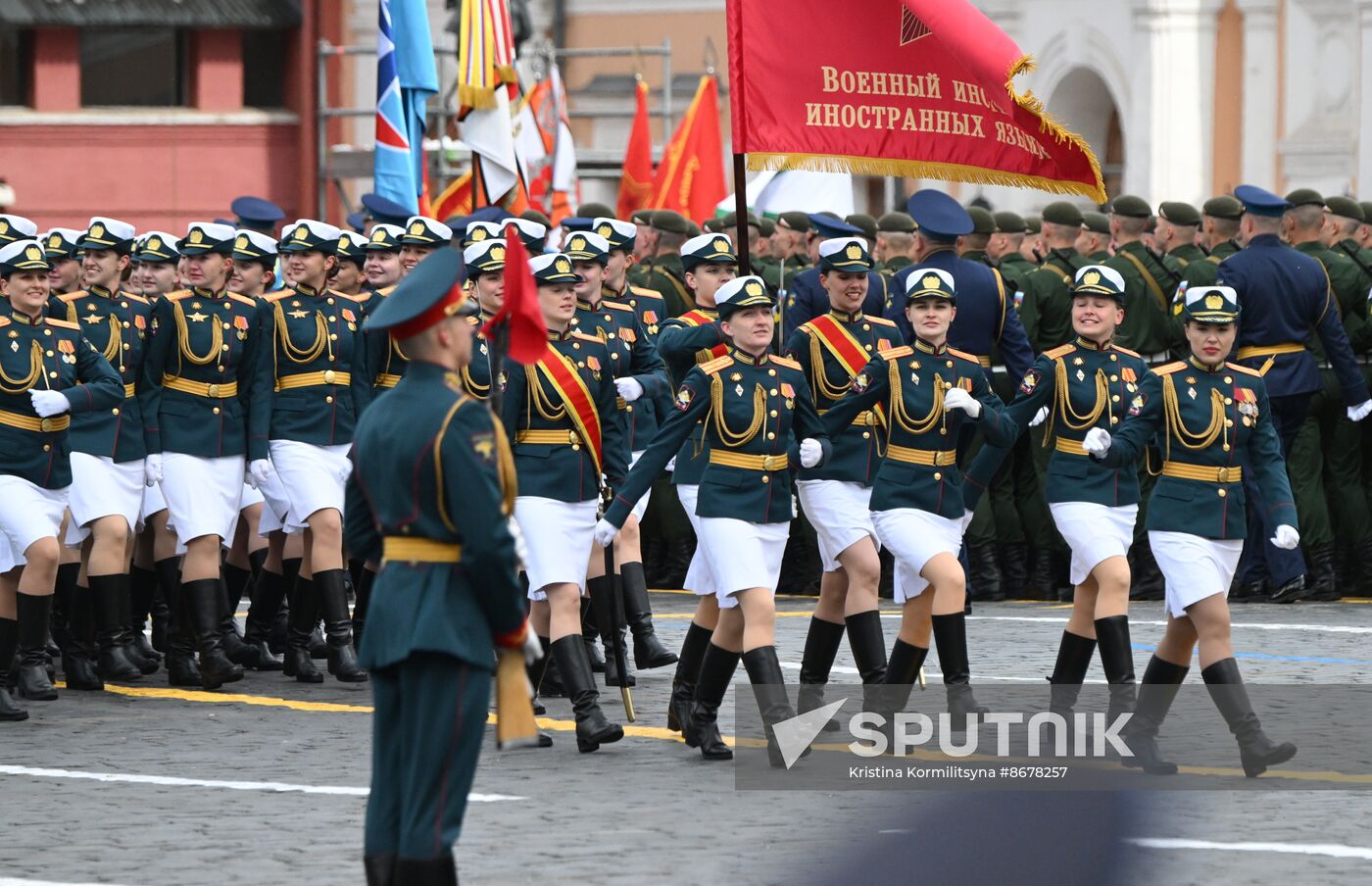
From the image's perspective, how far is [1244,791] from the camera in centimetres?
793

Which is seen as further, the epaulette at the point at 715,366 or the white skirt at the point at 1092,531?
the white skirt at the point at 1092,531

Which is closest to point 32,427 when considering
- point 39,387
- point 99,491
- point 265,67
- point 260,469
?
point 39,387

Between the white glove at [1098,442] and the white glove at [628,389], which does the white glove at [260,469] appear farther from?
the white glove at [1098,442]

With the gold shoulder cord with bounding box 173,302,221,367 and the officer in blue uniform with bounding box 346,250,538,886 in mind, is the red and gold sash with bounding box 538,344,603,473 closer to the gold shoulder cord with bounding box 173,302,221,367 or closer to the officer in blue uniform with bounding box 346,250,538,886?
the gold shoulder cord with bounding box 173,302,221,367

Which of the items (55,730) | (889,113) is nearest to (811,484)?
(889,113)

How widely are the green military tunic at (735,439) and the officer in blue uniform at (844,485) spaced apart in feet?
1.93

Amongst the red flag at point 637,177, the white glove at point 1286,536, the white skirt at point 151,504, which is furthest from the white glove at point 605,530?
the red flag at point 637,177

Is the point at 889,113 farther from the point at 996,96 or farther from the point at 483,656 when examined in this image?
the point at 483,656

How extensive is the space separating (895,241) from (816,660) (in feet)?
16.0

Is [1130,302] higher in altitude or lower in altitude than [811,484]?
higher

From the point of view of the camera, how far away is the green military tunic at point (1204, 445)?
852 centimetres

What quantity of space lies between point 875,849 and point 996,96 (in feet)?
27.2

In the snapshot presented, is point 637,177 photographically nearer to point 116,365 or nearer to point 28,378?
point 116,365

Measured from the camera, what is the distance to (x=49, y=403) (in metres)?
9.77
